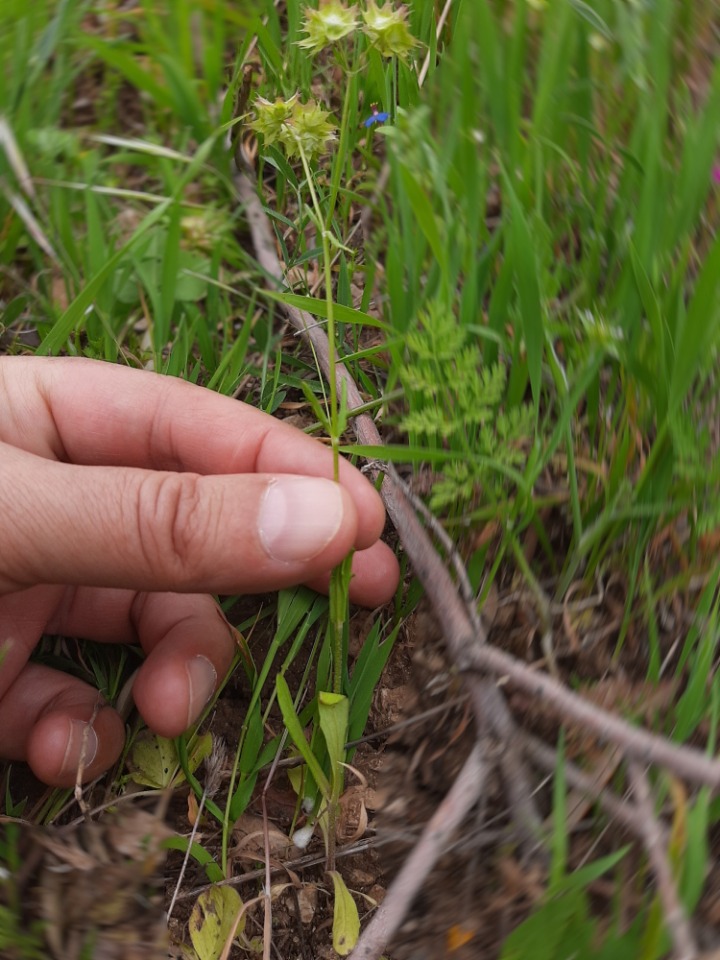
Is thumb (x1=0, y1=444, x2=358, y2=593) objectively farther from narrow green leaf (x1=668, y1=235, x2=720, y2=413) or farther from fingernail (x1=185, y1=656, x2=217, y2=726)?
narrow green leaf (x1=668, y1=235, x2=720, y2=413)

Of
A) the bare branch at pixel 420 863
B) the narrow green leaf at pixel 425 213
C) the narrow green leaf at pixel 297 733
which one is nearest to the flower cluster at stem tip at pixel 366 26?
the narrow green leaf at pixel 425 213

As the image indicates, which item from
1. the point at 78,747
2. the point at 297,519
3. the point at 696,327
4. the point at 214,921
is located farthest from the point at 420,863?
the point at 696,327

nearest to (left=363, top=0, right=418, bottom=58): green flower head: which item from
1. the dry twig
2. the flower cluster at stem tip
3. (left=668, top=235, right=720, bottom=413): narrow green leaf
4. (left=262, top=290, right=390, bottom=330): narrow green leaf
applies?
the flower cluster at stem tip

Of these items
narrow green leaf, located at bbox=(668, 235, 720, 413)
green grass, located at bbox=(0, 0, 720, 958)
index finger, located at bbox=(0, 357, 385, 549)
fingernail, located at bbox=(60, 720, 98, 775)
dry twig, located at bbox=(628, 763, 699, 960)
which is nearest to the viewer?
dry twig, located at bbox=(628, 763, 699, 960)

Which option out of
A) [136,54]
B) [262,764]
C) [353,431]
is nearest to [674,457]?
[353,431]

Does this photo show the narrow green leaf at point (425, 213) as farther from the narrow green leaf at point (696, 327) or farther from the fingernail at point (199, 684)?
the fingernail at point (199, 684)

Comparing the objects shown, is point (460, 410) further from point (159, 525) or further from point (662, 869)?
point (662, 869)
